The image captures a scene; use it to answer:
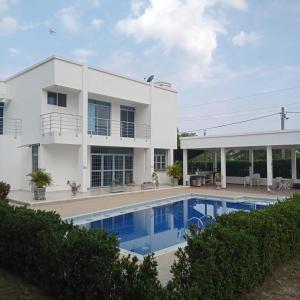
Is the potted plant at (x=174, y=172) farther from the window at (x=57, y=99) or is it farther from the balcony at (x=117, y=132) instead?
the window at (x=57, y=99)

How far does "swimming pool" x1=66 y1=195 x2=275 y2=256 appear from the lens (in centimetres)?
986

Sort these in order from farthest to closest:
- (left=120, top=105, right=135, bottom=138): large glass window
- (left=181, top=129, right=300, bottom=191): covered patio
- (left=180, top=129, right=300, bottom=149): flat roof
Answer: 1. (left=120, top=105, right=135, bottom=138): large glass window
2. (left=181, top=129, right=300, bottom=191): covered patio
3. (left=180, top=129, right=300, bottom=149): flat roof

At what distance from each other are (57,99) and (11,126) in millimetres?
4058

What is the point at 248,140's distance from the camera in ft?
70.8

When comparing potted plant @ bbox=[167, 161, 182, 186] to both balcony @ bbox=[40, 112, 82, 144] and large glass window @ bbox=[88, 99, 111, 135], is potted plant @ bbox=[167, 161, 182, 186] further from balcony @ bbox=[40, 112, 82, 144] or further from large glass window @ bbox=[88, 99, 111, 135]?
balcony @ bbox=[40, 112, 82, 144]

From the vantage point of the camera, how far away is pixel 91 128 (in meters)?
21.2

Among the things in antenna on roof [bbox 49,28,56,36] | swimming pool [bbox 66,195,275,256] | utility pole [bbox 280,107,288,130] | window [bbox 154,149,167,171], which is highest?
antenna on roof [bbox 49,28,56,36]

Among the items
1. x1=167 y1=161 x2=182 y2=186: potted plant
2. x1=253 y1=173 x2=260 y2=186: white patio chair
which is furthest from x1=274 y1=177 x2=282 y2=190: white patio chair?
x1=167 y1=161 x2=182 y2=186: potted plant

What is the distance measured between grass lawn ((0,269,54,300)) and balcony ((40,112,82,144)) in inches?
475

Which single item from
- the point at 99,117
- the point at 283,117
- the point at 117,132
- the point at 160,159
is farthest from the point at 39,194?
the point at 283,117

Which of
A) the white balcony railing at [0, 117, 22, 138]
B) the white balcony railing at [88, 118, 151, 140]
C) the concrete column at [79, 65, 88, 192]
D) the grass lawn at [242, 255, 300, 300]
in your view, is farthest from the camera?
the white balcony railing at [88, 118, 151, 140]

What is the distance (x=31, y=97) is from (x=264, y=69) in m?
15.6

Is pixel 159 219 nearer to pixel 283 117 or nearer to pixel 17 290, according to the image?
pixel 17 290

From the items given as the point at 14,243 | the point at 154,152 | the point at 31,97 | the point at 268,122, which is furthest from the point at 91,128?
the point at 268,122
